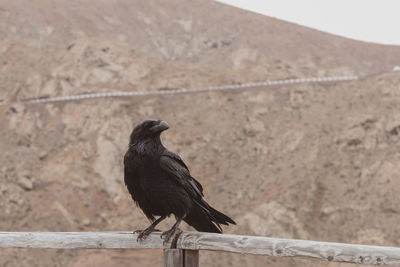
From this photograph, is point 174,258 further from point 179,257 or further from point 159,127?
point 159,127

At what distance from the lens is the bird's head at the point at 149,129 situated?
4605mm

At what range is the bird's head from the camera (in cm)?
461

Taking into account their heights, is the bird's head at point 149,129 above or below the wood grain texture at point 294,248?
above

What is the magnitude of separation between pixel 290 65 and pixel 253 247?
3397 centimetres

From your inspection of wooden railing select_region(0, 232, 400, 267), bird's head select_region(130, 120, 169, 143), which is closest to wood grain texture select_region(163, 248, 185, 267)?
wooden railing select_region(0, 232, 400, 267)

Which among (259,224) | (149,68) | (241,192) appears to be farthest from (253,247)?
(149,68)

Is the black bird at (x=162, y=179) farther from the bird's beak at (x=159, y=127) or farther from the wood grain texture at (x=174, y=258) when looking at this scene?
the wood grain texture at (x=174, y=258)

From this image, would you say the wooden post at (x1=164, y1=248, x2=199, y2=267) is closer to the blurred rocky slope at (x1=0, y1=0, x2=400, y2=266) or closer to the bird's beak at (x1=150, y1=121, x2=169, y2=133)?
the bird's beak at (x1=150, y1=121, x2=169, y2=133)

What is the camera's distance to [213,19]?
67.4 meters

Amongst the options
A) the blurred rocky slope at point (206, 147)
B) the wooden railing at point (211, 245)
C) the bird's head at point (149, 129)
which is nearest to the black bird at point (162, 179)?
the bird's head at point (149, 129)

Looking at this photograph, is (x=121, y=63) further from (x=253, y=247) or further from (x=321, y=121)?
(x=253, y=247)

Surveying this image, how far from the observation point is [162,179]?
4617mm

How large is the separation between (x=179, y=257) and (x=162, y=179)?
736 mm

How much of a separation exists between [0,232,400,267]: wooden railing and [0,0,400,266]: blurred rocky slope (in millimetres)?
16949
